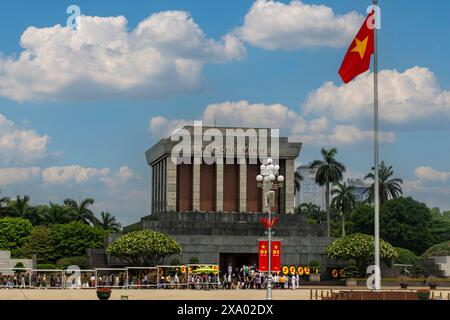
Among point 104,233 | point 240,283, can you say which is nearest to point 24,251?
point 104,233

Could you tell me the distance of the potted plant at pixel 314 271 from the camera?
77.8m

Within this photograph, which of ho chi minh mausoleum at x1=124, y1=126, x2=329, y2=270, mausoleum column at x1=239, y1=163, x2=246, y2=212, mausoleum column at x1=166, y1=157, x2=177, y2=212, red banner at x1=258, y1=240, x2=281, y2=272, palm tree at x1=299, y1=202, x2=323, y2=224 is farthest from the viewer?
palm tree at x1=299, y1=202, x2=323, y2=224

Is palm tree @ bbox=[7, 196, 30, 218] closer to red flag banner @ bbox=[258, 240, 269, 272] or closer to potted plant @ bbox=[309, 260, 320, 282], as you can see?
potted plant @ bbox=[309, 260, 320, 282]

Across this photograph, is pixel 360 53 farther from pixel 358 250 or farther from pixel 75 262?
pixel 75 262

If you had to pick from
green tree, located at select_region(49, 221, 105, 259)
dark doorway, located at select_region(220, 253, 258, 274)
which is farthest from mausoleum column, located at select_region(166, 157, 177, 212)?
dark doorway, located at select_region(220, 253, 258, 274)

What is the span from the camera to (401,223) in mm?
121188

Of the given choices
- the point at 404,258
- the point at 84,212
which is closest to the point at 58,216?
the point at 84,212

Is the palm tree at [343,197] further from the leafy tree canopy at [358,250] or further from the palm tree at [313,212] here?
the leafy tree canopy at [358,250]

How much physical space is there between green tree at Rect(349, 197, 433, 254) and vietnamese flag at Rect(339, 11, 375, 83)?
8199 centimetres

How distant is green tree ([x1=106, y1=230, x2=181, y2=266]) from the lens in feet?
242

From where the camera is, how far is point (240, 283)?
221 ft

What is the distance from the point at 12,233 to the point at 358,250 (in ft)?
141

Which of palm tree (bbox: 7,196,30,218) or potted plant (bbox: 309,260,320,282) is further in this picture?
palm tree (bbox: 7,196,30,218)
